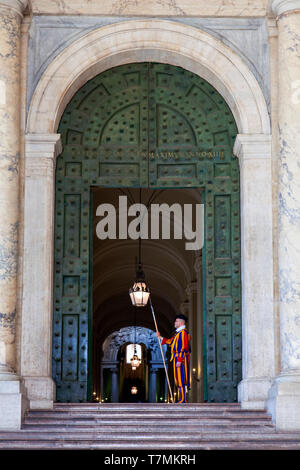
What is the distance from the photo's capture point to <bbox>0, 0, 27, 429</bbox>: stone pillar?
41.1 feet

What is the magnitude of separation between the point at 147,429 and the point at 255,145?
4394 mm

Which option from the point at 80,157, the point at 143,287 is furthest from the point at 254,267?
the point at 143,287

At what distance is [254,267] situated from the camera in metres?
13.4

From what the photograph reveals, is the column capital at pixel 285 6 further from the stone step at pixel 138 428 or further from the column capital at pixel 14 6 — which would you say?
the stone step at pixel 138 428

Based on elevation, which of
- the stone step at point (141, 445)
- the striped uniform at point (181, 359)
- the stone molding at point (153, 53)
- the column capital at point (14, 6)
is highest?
the column capital at point (14, 6)

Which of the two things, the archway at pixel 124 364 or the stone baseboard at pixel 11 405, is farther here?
the archway at pixel 124 364

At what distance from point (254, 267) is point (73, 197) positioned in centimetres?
284

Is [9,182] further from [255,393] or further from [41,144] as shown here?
[255,393]

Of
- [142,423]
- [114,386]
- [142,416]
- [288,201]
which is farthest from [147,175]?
[114,386]

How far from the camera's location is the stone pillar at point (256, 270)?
13.0 meters

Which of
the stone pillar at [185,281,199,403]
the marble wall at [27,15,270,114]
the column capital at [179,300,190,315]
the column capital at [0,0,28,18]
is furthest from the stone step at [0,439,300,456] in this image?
the column capital at [179,300,190,315]

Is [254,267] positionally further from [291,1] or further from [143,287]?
[143,287]

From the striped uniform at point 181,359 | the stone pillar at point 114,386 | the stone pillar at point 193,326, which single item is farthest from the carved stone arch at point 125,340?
the striped uniform at point 181,359

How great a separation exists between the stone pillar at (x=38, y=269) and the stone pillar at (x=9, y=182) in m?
0.39
